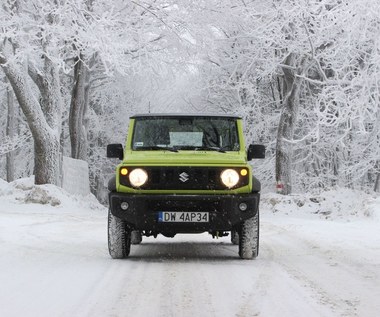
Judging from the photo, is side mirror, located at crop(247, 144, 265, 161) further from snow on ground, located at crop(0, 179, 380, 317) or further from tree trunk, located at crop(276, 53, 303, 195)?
tree trunk, located at crop(276, 53, 303, 195)

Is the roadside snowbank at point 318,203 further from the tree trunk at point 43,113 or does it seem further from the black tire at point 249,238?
the black tire at point 249,238

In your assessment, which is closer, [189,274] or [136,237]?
[189,274]

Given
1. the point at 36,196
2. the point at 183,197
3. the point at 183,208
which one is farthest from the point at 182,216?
the point at 36,196

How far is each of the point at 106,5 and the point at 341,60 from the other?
7.11 metres

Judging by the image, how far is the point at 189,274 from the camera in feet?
24.5

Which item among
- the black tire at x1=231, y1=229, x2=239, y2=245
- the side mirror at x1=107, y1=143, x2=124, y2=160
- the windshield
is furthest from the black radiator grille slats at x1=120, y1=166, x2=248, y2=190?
the black tire at x1=231, y1=229, x2=239, y2=245

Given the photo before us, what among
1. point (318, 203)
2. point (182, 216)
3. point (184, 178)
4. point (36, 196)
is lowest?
point (318, 203)

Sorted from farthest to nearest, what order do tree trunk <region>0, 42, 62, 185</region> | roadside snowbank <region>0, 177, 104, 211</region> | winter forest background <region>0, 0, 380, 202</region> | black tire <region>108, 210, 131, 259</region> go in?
roadside snowbank <region>0, 177, 104, 211</region>
tree trunk <region>0, 42, 62, 185</region>
winter forest background <region>0, 0, 380, 202</region>
black tire <region>108, 210, 131, 259</region>

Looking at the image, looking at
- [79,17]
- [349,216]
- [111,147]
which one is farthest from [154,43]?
[111,147]

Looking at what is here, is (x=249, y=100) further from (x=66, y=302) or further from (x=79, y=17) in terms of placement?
(x=66, y=302)

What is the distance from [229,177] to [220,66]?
67.6 ft

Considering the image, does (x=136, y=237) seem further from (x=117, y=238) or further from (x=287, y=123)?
(x=287, y=123)

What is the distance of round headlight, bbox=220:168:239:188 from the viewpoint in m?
8.56

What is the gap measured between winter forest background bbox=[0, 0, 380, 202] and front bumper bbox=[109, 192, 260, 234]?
752 centimetres
